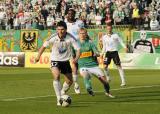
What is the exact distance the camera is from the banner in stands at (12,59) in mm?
40812

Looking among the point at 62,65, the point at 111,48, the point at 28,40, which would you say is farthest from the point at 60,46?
the point at 28,40

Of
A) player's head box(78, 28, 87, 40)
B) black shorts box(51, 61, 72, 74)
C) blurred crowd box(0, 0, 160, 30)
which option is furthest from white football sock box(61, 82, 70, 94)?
blurred crowd box(0, 0, 160, 30)

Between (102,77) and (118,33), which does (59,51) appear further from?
(118,33)

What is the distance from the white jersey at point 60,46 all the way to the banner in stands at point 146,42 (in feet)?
70.4

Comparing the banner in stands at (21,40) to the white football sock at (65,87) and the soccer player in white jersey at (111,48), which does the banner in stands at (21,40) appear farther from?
the white football sock at (65,87)

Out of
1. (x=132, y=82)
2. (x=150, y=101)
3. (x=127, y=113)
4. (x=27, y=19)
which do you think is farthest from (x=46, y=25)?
(x=127, y=113)

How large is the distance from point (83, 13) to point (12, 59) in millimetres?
5843

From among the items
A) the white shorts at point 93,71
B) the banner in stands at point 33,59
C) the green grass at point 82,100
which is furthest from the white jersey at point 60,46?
the banner in stands at point 33,59

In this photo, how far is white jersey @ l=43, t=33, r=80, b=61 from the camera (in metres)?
16.7

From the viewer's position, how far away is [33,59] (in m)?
40.5

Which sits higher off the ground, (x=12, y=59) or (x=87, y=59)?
(x=87, y=59)

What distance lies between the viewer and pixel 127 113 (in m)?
14.8

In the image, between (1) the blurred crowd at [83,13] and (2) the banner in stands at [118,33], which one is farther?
(1) the blurred crowd at [83,13]

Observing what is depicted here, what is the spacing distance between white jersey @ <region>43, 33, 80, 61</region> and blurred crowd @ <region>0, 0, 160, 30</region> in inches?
814
